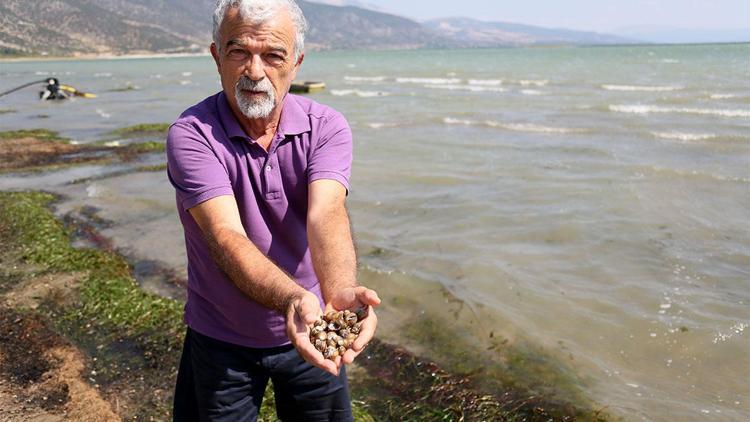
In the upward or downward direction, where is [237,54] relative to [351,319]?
upward

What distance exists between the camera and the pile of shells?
7.07 ft

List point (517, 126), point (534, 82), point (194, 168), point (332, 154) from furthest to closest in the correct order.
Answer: point (534, 82) → point (517, 126) → point (332, 154) → point (194, 168)

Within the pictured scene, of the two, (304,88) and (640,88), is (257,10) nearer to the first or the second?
(304,88)

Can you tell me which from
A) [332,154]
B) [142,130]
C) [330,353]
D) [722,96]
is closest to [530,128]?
[722,96]

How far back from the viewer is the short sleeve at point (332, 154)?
2.67m

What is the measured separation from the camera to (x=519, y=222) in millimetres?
9844

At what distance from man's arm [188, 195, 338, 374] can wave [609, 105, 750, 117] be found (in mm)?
23665

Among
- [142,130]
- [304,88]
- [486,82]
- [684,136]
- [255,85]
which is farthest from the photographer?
[486,82]

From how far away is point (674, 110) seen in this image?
23781 millimetres

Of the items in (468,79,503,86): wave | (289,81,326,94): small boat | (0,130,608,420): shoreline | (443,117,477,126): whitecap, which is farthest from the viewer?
(468,79,503,86): wave

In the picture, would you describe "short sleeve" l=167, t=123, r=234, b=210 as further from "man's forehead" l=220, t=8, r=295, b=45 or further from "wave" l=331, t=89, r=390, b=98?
"wave" l=331, t=89, r=390, b=98

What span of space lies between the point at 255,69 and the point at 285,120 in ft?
0.83

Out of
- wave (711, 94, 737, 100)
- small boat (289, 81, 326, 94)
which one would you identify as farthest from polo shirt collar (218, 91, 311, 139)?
small boat (289, 81, 326, 94)

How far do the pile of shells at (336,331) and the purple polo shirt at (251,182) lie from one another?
0.58 meters
